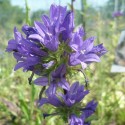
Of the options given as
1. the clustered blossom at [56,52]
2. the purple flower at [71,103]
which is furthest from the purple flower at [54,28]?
the purple flower at [71,103]

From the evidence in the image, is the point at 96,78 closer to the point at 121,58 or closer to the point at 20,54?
the point at 121,58

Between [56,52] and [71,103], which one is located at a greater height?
[56,52]

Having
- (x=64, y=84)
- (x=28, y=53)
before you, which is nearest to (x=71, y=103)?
(x=64, y=84)

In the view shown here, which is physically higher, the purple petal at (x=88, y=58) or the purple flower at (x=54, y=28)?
the purple flower at (x=54, y=28)

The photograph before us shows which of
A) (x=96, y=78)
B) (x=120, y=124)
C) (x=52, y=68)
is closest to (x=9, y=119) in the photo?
(x=120, y=124)

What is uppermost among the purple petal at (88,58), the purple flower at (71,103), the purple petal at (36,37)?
the purple petal at (36,37)

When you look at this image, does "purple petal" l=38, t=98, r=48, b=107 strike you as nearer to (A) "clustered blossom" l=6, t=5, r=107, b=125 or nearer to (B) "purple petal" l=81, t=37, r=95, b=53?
(A) "clustered blossom" l=6, t=5, r=107, b=125

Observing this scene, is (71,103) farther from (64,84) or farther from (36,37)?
(36,37)

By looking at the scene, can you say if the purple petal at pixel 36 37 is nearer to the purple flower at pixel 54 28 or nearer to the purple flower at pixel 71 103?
the purple flower at pixel 54 28
